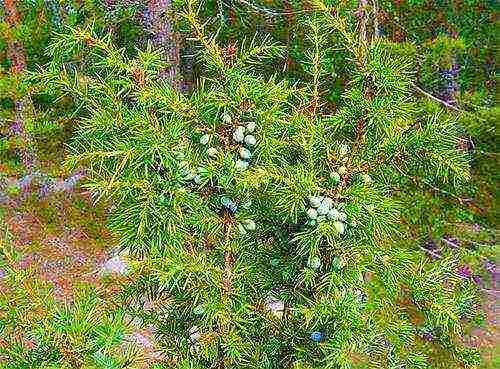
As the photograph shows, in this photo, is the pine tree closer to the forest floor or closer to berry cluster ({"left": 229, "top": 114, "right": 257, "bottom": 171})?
berry cluster ({"left": 229, "top": 114, "right": 257, "bottom": 171})

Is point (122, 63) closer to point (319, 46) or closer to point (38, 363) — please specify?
point (319, 46)

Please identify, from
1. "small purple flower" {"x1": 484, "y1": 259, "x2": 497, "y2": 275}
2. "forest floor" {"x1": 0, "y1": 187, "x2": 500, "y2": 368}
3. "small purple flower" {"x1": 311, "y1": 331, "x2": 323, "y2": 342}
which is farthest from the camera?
"small purple flower" {"x1": 484, "y1": 259, "x2": 497, "y2": 275}

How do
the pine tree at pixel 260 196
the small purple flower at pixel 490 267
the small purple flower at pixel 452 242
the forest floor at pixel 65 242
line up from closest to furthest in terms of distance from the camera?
the pine tree at pixel 260 196, the small purple flower at pixel 452 242, the forest floor at pixel 65 242, the small purple flower at pixel 490 267

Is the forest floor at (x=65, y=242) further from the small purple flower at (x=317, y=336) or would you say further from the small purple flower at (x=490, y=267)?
the small purple flower at (x=317, y=336)

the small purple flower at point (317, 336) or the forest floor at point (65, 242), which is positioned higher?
the small purple flower at point (317, 336)

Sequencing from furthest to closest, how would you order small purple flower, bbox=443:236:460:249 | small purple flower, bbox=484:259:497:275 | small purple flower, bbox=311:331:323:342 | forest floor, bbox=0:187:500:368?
small purple flower, bbox=484:259:497:275
forest floor, bbox=0:187:500:368
small purple flower, bbox=443:236:460:249
small purple flower, bbox=311:331:323:342

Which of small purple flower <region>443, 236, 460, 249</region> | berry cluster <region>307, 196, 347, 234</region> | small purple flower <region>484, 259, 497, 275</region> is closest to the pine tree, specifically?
berry cluster <region>307, 196, 347, 234</region>

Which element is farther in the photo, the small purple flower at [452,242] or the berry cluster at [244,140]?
the small purple flower at [452,242]

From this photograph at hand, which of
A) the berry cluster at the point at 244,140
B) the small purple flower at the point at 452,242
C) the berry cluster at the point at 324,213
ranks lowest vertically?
the small purple flower at the point at 452,242

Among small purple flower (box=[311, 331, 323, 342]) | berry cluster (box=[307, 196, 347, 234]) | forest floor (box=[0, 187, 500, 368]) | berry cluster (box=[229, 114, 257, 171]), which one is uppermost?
berry cluster (box=[229, 114, 257, 171])

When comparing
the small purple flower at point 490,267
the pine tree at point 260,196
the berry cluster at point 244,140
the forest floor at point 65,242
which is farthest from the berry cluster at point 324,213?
the small purple flower at point 490,267

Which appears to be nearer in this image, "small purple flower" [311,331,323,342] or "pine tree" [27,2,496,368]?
"pine tree" [27,2,496,368]

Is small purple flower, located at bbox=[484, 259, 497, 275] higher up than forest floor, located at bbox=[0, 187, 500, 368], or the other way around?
small purple flower, located at bbox=[484, 259, 497, 275]

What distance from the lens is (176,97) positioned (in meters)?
2.56
